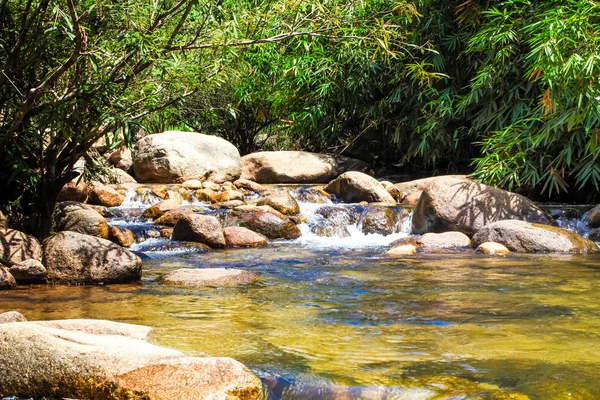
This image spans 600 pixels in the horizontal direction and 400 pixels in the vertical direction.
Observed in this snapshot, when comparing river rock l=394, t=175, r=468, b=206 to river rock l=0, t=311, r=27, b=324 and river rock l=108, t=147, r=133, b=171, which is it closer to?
river rock l=108, t=147, r=133, b=171

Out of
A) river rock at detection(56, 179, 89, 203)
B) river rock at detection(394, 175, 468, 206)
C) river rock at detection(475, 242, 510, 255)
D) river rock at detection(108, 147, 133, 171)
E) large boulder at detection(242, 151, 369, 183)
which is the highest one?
river rock at detection(108, 147, 133, 171)

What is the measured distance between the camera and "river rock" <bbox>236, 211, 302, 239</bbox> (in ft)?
32.4

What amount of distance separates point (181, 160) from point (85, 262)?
8065mm

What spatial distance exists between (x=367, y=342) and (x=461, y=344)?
55 centimetres

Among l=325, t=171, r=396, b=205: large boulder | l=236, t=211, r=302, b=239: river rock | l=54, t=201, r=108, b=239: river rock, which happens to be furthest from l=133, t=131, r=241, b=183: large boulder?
l=54, t=201, r=108, b=239: river rock

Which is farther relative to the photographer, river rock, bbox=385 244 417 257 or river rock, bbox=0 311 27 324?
river rock, bbox=385 244 417 257

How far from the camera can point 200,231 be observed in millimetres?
8930

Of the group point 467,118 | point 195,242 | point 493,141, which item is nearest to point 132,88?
point 195,242

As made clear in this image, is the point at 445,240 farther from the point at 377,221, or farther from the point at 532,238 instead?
the point at 377,221

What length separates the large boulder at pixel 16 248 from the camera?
622cm

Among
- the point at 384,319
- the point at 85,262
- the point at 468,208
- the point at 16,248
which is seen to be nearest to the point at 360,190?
the point at 468,208

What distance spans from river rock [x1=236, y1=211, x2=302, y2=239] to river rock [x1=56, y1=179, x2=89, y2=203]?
9.68 feet

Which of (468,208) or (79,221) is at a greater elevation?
(79,221)

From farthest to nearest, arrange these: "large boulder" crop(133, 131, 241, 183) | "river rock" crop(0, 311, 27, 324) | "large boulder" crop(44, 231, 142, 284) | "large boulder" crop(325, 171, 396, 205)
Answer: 1. "large boulder" crop(133, 131, 241, 183)
2. "large boulder" crop(325, 171, 396, 205)
3. "large boulder" crop(44, 231, 142, 284)
4. "river rock" crop(0, 311, 27, 324)
